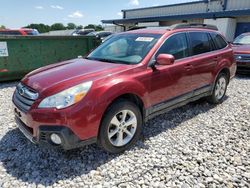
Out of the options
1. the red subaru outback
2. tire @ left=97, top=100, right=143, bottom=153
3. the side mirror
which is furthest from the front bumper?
the side mirror

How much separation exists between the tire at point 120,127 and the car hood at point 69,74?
1.56ft

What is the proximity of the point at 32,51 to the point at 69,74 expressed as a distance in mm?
4669

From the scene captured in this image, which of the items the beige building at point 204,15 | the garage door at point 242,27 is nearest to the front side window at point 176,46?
the beige building at point 204,15

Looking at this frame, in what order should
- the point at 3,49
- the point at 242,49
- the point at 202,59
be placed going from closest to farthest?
the point at 202,59 < the point at 3,49 < the point at 242,49

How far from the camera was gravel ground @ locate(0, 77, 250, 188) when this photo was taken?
2826 millimetres

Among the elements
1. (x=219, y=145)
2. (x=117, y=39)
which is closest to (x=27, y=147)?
(x=117, y=39)

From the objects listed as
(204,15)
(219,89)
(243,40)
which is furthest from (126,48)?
(204,15)

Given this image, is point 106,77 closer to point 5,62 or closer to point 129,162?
point 129,162

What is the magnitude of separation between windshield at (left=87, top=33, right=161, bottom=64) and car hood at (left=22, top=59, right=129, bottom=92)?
0.88 ft

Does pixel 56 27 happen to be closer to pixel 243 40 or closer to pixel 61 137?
pixel 243 40

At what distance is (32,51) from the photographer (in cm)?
728

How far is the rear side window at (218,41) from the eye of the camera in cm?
523

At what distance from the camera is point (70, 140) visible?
281 cm

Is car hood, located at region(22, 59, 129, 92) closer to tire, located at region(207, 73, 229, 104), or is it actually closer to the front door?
the front door
